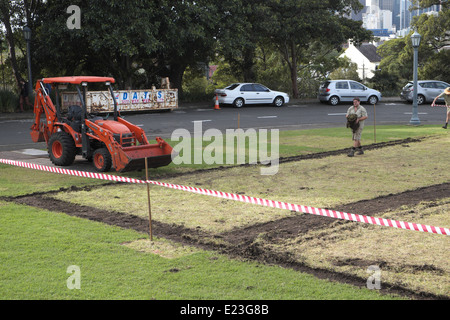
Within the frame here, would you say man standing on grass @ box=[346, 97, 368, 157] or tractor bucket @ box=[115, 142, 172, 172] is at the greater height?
man standing on grass @ box=[346, 97, 368, 157]

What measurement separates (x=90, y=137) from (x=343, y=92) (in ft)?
79.8

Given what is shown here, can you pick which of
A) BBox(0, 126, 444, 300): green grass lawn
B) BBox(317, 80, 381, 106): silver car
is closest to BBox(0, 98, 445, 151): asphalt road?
BBox(317, 80, 381, 106): silver car

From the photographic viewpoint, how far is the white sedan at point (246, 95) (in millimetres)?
32969

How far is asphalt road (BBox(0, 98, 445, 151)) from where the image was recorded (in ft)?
72.3

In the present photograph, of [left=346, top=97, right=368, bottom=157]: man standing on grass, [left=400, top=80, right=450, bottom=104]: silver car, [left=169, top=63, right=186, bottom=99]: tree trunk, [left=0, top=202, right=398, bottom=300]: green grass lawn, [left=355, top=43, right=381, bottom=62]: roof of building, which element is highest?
[left=355, top=43, right=381, bottom=62]: roof of building

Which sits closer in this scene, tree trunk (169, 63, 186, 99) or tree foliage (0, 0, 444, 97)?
tree foliage (0, 0, 444, 97)

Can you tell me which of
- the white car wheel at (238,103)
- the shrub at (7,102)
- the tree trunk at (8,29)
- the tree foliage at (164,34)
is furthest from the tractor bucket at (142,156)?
the white car wheel at (238,103)

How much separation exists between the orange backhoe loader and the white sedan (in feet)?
60.1

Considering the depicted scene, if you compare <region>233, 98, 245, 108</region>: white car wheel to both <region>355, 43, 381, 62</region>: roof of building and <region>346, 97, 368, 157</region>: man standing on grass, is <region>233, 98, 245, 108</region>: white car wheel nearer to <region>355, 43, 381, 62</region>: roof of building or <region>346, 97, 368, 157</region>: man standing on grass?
<region>346, 97, 368, 157</region>: man standing on grass

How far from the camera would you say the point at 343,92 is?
3538 centimetres

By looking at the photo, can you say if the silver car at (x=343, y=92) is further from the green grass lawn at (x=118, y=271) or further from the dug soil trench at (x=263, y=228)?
the green grass lawn at (x=118, y=271)

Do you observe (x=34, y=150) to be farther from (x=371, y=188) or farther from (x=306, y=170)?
(x=371, y=188)

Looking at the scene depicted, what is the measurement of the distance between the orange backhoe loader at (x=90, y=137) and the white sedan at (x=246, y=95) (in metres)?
18.3

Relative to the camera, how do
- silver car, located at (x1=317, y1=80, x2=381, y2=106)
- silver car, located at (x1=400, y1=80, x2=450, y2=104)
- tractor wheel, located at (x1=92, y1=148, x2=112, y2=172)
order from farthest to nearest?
silver car, located at (x1=400, y1=80, x2=450, y2=104), silver car, located at (x1=317, y1=80, x2=381, y2=106), tractor wheel, located at (x1=92, y1=148, x2=112, y2=172)
